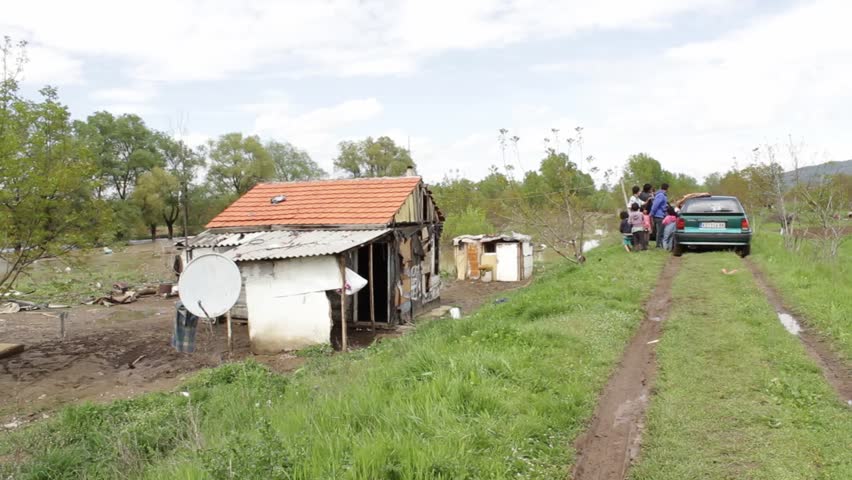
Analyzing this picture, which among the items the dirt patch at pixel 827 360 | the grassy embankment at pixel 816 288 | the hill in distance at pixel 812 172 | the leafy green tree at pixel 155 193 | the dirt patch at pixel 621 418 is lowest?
the dirt patch at pixel 621 418

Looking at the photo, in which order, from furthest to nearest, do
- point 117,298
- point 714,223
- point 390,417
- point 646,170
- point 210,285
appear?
point 646,170 < point 117,298 < point 714,223 < point 210,285 < point 390,417

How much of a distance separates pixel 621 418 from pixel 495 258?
20106 millimetres

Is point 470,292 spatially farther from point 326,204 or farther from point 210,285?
point 210,285

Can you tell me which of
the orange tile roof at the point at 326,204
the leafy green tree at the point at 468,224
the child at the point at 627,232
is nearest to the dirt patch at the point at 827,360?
the child at the point at 627,232

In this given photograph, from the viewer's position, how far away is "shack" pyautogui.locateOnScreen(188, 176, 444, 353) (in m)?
12.5

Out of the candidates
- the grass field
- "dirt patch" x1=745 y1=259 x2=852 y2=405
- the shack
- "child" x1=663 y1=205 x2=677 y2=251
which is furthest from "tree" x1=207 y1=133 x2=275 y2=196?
"dirt patch" x1=745 y1=259 x2=852 y2=405

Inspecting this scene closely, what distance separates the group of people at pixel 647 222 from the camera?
49.1 ft

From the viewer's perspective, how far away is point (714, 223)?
13570 mm

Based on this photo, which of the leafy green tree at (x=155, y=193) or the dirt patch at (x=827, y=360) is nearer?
the dirt patch at (x=827, y=360)

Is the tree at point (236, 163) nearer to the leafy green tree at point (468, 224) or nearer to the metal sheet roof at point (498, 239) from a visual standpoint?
the leafy green tree at point (468, 224)

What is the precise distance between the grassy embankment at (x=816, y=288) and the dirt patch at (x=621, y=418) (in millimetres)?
1979

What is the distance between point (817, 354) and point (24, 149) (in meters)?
13.4

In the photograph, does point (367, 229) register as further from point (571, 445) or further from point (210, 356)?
point (571, 445)

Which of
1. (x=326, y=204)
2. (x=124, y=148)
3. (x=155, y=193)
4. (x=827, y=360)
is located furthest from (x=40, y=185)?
(x=124, y=148)
